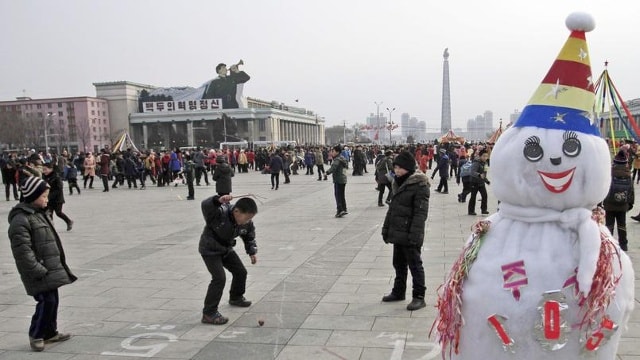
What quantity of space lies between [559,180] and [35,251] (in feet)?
13.5

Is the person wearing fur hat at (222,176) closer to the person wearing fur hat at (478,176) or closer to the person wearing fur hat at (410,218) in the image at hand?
the person wearing fur hat at (478,176)

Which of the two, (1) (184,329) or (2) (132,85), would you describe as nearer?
(1) (184,329)

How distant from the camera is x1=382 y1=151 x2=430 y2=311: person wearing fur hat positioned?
530cm

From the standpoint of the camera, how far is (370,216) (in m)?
11.7

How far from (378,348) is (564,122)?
2.43 meters

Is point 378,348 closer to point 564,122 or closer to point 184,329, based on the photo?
point 184,329

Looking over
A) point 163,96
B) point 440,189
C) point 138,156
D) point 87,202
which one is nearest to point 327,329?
point 440,189

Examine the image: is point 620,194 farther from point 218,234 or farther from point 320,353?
point 218,234

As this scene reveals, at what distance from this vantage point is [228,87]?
92.1 meters

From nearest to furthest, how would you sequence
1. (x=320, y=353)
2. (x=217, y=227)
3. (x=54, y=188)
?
1. (x=320, y=353)
2. (x=217, y=227)
3. (x=54, y=188)

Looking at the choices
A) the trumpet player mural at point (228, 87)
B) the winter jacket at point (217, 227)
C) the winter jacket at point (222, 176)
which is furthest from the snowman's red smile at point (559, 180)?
the trumpet player mural at point (228, 87)

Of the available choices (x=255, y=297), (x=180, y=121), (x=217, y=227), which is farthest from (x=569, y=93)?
(x=180, y=121)

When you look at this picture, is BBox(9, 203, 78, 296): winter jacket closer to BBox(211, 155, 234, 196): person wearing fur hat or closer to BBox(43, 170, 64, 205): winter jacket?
BBox(43, 170, 64, 205): winter jacket

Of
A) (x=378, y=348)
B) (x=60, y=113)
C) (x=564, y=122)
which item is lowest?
(x=378, y=348)
